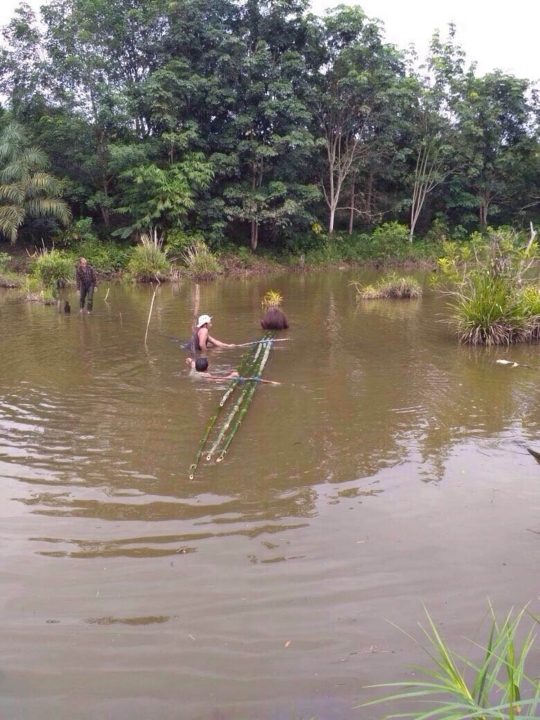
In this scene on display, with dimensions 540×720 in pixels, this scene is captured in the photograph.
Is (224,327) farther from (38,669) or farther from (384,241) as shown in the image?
→ (384,241)

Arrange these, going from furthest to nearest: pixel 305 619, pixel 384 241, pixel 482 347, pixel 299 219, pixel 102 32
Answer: pixel 384 241, pixel 299 219, pixel 102 32, pixel 482 347, pixel 305 619

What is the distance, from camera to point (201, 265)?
2217cm

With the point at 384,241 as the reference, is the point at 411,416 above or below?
below

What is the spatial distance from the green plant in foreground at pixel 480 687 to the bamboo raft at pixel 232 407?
2654 millimetres

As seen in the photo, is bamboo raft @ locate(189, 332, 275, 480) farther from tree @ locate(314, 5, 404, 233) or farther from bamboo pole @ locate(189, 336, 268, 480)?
tree @ locate(314, 5, 404, 233)

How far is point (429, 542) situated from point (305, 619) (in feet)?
3.81

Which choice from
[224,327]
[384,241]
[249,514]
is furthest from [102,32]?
[249,514]

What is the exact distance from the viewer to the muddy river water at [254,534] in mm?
2666

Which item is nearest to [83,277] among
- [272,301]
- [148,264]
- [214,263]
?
[272,301]

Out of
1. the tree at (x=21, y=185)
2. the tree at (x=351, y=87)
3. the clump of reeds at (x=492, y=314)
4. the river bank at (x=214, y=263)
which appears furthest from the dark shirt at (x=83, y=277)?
the tree at (x=351, y=87)

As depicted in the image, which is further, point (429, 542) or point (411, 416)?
point (411, 416)

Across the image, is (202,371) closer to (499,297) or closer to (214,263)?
(499,297)

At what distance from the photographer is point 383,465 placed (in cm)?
514

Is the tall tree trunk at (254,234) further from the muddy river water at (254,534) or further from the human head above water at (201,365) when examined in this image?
the human head above water at (201,365)
